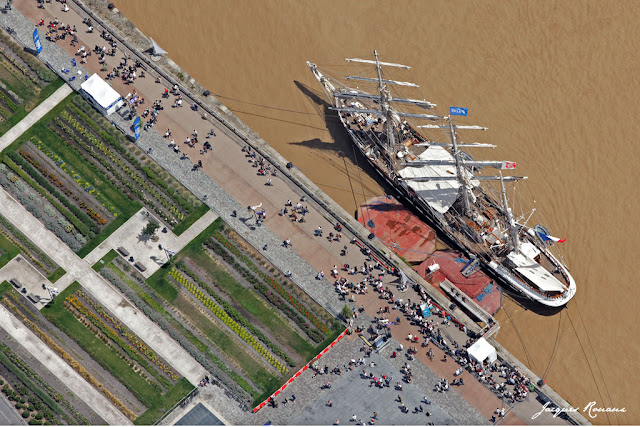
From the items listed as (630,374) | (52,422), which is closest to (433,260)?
(630,374)

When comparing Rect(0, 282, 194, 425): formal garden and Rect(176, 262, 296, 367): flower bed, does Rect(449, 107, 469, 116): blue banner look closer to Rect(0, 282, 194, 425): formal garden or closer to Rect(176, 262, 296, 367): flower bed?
Rect(176, 262, 296, 367): flower bed

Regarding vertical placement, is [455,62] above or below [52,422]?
above

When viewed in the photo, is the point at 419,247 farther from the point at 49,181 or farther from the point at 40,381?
the point at 40,381

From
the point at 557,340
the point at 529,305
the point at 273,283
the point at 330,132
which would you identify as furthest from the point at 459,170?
the point at 273,283

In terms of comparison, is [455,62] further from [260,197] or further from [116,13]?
[116,13]

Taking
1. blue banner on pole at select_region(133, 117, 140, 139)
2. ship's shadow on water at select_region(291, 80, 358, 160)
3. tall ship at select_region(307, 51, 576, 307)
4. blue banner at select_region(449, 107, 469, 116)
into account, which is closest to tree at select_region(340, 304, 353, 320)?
tall ship at select_region(307, 51, 576, 307)

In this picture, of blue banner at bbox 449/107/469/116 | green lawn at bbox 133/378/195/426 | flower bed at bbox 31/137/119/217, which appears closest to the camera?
green lawn at bbox 133/378/195/426
